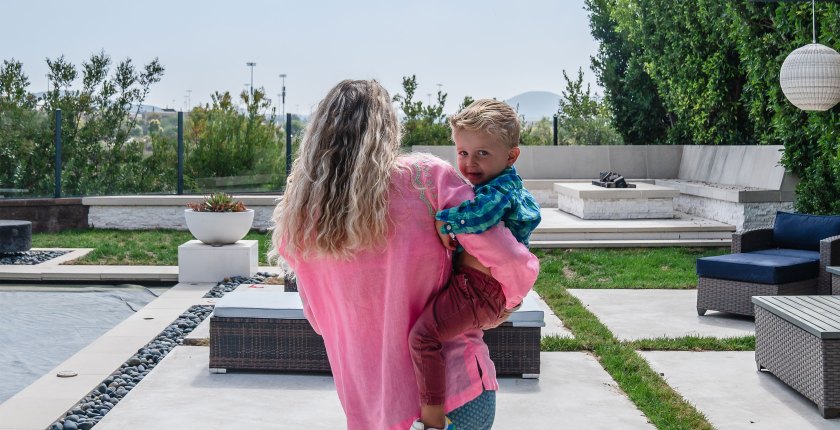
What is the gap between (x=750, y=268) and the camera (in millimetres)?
6789

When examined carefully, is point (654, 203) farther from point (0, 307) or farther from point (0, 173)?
point (0, 173)

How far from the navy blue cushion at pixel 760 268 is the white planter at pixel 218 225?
14.4 feet

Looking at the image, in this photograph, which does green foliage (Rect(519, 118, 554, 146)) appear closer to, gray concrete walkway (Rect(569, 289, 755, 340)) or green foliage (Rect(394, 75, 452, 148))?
green foliage (Rect(394, 75, 452, 148))

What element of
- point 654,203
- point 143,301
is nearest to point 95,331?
point 143,301

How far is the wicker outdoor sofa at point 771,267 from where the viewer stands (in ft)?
21.9

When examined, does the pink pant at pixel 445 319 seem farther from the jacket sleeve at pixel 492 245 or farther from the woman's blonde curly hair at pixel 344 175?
the woman's blonde curly hair at pixel 344 175

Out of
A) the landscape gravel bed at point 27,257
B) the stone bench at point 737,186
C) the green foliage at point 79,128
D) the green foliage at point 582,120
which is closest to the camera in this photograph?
the landscape gravel bed at point 27,257

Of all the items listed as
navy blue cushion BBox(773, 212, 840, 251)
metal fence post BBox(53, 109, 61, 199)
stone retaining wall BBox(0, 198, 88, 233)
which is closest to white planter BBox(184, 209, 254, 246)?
navy blue cushion BBox(773, 212, 840, 251)

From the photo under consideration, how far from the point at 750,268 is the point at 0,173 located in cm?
1117

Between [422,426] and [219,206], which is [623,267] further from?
[422,426]

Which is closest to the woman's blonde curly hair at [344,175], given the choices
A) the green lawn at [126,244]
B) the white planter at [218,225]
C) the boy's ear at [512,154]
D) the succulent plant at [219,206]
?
the boy's ear at [512,154]

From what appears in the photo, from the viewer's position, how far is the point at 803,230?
24.0 feet

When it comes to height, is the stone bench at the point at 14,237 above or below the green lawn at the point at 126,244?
above

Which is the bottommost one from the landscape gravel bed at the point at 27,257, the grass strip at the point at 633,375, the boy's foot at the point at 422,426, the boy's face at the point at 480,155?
the grass strip at the point at 633,375
